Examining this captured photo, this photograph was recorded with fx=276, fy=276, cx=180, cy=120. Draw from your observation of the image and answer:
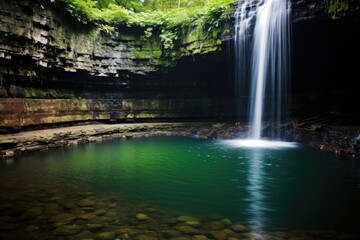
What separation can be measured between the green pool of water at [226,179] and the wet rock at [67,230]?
1.70 meters

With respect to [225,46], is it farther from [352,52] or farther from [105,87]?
[105,87]

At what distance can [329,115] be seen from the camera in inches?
572

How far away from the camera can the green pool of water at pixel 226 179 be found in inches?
216

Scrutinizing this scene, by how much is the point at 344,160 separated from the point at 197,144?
22.7ft

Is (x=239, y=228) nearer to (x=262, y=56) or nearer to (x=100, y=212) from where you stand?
(x=100, y=212)

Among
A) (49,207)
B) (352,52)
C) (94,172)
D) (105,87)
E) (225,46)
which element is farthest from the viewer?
(105,87)

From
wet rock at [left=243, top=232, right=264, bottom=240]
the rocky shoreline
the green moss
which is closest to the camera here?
wet rock at [left=243, top=232, right=264, bottom=240]

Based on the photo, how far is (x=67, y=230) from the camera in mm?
4500

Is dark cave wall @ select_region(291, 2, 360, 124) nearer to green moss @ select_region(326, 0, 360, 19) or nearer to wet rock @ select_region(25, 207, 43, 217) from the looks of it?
green moss @ select_region(326, 0, 360, 19)

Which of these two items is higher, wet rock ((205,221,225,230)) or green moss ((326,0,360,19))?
green moss ((326,0,360,19))

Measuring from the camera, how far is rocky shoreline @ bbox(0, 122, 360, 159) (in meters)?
11.3

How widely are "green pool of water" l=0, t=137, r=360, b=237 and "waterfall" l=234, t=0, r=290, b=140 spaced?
5.70 m

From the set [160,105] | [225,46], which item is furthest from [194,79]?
[225,46]

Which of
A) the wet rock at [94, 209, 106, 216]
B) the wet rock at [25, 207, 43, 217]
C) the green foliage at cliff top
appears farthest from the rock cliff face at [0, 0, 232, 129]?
the wet rock at [94, 209, 106, 216]
